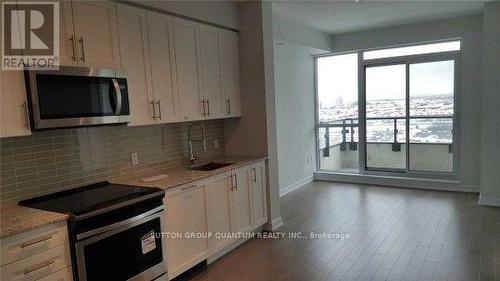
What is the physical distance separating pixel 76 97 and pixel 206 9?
1746mm

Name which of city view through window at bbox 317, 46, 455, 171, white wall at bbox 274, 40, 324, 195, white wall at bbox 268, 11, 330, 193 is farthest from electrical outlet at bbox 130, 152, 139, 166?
city view through window at bbox 317, 46, 455, 171

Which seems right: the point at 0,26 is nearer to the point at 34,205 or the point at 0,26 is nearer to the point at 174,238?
the point at 34,205

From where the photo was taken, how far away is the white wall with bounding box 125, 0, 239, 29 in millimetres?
3088

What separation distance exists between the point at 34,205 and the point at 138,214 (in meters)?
A: 0.69

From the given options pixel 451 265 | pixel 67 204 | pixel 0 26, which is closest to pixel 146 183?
pixel 67 204

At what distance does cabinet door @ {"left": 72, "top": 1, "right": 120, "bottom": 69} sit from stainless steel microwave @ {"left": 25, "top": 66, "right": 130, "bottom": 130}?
11cm

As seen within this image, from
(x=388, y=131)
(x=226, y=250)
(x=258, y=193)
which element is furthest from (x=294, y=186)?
(x=226, y=250)

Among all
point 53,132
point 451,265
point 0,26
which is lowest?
point 451,265

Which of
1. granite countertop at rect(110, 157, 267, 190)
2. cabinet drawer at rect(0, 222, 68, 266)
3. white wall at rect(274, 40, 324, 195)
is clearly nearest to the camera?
cabinet drawer at rect(0, 222, 68, 266)

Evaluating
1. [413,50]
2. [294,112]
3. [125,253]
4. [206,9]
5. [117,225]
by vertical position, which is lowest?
[125,253]

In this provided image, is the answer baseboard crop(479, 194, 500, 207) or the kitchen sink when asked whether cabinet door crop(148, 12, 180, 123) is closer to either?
the kitchen sink

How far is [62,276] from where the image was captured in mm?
2121

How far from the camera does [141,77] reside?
116 inches

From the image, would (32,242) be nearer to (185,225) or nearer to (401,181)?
(185,225)
